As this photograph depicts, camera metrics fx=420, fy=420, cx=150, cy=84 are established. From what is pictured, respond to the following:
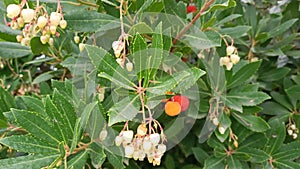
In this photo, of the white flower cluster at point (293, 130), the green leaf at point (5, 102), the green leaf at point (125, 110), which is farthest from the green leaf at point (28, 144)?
the white flower cluster at point (293, 130)

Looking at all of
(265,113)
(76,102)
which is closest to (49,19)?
(76,102)

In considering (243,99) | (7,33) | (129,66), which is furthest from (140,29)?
(243,99)

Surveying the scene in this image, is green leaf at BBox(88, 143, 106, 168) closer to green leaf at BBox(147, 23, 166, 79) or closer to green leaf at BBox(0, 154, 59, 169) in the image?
green leaf at BBox(0, 154, 59, 169)

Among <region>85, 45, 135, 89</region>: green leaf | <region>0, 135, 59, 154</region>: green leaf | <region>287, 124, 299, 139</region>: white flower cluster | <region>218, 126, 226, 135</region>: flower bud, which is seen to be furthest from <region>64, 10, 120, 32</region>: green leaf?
<region>287, 124, 299, 139</region>: white flower cluster

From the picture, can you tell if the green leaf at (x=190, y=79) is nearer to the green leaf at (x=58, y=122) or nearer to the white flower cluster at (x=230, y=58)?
the green leaf at (x=58, y=122)

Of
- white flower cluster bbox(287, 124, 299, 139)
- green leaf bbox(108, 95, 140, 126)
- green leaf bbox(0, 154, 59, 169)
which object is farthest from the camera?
white flower cluster bbox(287, 124, 299, 139)

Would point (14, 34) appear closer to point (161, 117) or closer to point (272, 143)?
point (161, 117)

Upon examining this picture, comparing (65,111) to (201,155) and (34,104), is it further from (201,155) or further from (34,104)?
(201,155)
